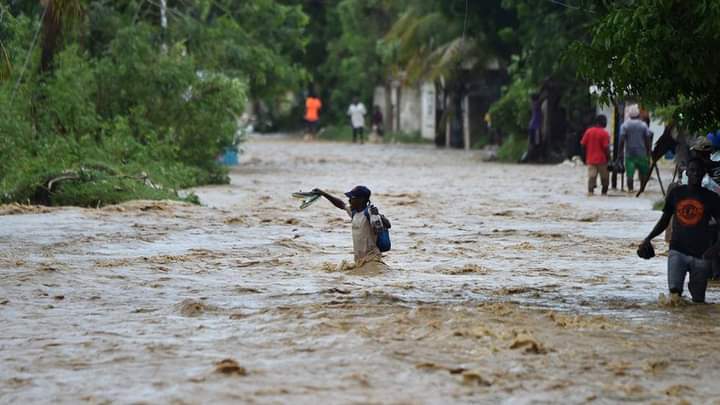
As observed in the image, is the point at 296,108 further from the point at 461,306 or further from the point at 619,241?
the point at 461,306

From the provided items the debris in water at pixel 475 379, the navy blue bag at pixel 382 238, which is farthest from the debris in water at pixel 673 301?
the debris in water at pixel 475 379

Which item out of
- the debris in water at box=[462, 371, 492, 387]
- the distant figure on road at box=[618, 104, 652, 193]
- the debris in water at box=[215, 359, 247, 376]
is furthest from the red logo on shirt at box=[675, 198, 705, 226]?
the distant figure on road at box=[618, 104, 652, 193]

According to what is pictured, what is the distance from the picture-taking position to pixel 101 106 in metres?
28.1

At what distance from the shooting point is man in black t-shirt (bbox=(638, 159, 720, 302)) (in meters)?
11.1

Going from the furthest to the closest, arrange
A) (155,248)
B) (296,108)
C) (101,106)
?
1. (296,108)
2. (101,106)
3. (155,248)

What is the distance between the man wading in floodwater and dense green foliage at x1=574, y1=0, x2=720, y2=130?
8.44 ft

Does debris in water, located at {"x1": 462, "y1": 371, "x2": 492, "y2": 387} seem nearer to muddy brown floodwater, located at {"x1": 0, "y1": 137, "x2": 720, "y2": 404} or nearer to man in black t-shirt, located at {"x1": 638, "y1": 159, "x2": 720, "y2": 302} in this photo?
muddy brown floodwater, located at {"x1": 0, "y1": 137, "x2": 720, "y2": 404}

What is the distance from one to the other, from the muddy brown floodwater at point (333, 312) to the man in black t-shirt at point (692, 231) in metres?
0.34

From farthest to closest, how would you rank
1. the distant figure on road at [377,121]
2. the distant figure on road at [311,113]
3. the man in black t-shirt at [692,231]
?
1. the distant figure on road at [311,113]
2. the distant figure on road at [377,121]
3. the man in black t-shirt at [692,231]

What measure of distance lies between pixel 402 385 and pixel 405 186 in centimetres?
2029

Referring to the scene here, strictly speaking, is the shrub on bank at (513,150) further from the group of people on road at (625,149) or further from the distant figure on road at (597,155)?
the distant figure on road at (597,155)

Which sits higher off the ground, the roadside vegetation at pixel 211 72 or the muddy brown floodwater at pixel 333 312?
the roadside vegetation at pixel 211 72

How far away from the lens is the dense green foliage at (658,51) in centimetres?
1053

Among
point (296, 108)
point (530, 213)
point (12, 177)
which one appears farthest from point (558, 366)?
point (296, 108)
